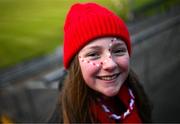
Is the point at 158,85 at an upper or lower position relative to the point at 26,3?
lower

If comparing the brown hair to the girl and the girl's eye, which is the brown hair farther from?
the girl's eye

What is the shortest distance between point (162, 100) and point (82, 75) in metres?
2.61

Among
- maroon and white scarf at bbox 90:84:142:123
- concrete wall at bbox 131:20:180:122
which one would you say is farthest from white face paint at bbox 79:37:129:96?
concrete wall at bbox 131:20:180:122

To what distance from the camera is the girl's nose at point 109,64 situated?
158 cm

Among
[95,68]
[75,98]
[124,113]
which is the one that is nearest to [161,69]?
[124,113]

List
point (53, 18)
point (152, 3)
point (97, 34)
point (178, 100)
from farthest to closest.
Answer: point (53, 18) → point (152, 3) → point (178, 100) → point (97, 34)

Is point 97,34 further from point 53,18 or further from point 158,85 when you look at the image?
point 53,18

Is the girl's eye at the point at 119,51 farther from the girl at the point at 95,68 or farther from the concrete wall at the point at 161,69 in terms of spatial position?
the concrete wall at the point at 161,69

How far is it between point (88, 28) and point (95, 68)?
19 cm

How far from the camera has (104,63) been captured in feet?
5.21

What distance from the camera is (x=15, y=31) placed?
29.6 ft

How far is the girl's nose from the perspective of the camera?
1.58 metres

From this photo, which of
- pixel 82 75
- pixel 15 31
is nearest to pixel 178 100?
pixel 82 75

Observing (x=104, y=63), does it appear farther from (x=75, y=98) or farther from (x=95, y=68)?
(x=75, y=98)
